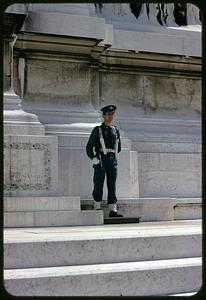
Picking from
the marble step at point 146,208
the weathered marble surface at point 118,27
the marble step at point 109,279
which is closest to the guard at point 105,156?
the marble step at point 146,208

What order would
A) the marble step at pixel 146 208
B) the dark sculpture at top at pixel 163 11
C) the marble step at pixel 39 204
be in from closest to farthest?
1. the marble step at pixel 39 204
2. the marble step at pixel 146 208
3. the dark sculpture at top at pixel 163 11

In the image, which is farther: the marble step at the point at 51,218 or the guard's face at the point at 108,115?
the guard's face at the point at 108,115

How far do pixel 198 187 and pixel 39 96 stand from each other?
13.6 feet

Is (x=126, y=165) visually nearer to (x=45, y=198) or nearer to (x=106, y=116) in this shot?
(x=106, y=116)

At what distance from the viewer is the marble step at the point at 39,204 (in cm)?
958

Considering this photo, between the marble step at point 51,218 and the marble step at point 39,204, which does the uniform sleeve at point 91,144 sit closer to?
the marble step at point 39,204

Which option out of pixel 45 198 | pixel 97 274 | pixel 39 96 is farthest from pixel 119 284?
pixel 39 96

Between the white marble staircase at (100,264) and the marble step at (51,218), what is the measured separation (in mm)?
1417

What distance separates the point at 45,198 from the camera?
9.72 meters

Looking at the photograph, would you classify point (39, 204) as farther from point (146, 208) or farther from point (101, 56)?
point (101, 56)

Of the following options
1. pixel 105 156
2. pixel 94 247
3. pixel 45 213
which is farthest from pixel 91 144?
pixel 94 247

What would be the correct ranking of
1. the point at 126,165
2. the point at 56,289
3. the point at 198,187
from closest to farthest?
A: the point at 56,289
the point at 126,165
the point at 198,187

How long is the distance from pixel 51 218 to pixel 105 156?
1.54 meters

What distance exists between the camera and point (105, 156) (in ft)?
34.1
